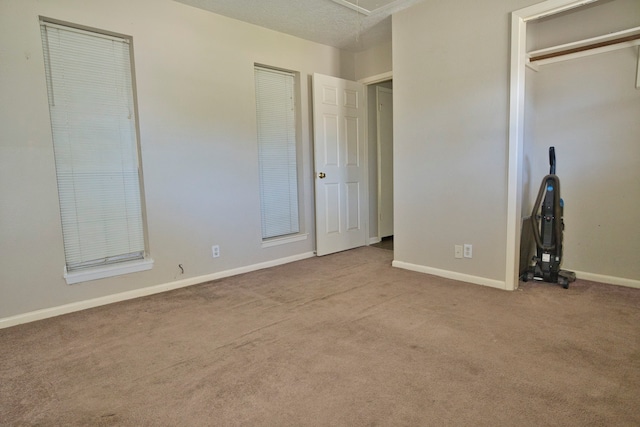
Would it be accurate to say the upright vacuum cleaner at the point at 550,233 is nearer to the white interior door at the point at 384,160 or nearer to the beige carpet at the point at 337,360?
the beige carpet at the point at 337,360

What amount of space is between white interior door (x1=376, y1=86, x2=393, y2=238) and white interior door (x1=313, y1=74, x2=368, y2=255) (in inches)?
16.5

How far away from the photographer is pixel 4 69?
8.33 ft

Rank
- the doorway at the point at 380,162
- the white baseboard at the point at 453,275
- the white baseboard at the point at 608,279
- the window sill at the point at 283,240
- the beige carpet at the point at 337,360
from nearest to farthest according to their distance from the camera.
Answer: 1. the beige carpet at the point at 337,360
2. the white baseboard at the point at 608,279
3. the white baseboard at the point at 453,275
4. the window sill at the point at 283,240
5. the doorway at the point at 380,162

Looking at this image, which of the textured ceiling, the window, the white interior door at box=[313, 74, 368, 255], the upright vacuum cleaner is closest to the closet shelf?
the upright vacuum cleaner

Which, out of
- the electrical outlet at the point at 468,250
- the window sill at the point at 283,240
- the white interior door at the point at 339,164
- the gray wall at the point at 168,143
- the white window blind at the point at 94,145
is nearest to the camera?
the gray wall at the point at 168,143

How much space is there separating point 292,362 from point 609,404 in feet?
4.89

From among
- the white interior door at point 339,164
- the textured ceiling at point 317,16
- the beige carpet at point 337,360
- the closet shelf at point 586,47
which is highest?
the textured ceiling at point 317,16

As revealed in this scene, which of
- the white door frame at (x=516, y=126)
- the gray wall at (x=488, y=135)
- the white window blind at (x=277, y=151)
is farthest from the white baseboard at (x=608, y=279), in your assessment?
the white window blind at (x=277, y=151)

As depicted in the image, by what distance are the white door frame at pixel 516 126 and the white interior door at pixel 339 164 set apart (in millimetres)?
2100

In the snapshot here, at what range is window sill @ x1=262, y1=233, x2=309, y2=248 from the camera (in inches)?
163

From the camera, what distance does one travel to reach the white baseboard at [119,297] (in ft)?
8.76

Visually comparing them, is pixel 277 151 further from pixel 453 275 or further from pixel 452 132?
pixel 453 275

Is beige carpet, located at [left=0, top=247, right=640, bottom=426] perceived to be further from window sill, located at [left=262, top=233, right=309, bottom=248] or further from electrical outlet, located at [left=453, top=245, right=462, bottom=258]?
window sill, located at [left=262, top=233, right=309, bottom=248]

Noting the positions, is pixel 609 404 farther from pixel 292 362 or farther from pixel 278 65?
pixel 278 65
